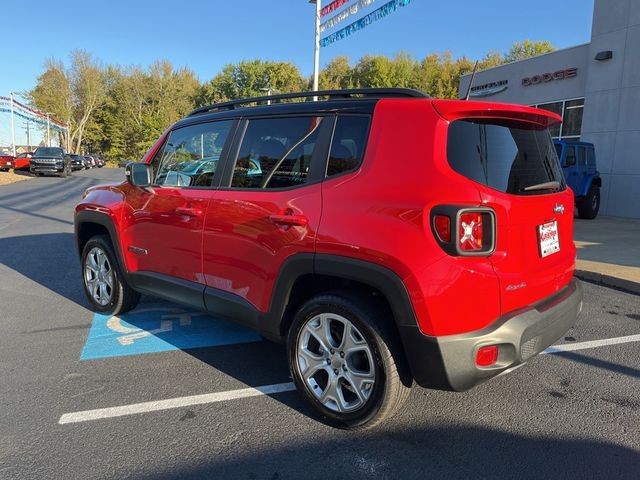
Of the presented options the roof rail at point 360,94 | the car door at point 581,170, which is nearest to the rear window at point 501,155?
the roof rail at point 360,94

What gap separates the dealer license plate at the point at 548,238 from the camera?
2781 mm

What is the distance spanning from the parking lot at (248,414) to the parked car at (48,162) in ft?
95.6

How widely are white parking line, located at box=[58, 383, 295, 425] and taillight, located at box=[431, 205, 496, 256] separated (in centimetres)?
161

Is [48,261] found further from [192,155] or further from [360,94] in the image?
[360,94]

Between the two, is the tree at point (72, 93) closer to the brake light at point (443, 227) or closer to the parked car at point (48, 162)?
the parked car at point (48, 162)

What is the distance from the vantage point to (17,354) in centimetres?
388

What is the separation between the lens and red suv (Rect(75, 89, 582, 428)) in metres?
2.41

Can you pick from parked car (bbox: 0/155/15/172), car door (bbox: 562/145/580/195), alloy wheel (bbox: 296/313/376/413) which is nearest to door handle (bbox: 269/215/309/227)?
alloy wheel (bbox: 296/313/376/413)

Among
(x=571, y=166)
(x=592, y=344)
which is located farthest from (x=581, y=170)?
(x=592, y=344)

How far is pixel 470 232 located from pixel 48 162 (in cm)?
3273

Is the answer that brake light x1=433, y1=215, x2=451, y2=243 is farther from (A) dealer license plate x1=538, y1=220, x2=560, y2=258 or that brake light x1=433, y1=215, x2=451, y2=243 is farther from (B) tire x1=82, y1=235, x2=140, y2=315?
(B) tire x1=82, y1=235, x2=140, y2=315

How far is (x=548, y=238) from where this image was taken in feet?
9.39

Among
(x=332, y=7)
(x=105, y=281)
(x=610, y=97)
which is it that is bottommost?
(x=105, y=281)

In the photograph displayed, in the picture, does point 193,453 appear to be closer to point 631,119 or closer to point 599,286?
point 599,286
